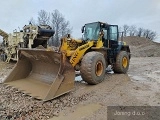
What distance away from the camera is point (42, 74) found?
6711 millimetres

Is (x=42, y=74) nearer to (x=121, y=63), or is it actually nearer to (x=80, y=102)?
(x=80, y=102)

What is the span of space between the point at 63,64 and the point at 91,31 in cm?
304

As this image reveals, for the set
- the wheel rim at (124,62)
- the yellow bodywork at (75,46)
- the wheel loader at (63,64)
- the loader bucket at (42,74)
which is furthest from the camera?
the wheel rim at (124,62)

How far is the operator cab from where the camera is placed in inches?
327

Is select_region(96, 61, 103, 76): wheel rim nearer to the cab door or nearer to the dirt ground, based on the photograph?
the dirt ground

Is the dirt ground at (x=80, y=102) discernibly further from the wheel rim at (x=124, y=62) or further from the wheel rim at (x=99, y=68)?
the wheel rim at (x=124, y=62)

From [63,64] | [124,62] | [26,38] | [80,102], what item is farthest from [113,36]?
[26,38]

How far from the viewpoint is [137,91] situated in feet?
20.9

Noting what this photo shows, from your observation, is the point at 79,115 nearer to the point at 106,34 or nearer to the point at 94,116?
the point at 94,116

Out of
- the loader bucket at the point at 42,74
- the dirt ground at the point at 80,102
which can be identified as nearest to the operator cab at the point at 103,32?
the dirt ground at the point at 80,102

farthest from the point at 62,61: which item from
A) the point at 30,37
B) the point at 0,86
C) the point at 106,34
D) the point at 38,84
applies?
the point at 30,37

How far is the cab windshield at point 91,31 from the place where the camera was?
8.30m

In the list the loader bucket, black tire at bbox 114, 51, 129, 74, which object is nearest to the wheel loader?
the loader bucket

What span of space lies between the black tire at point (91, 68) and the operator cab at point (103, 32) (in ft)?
4.57
